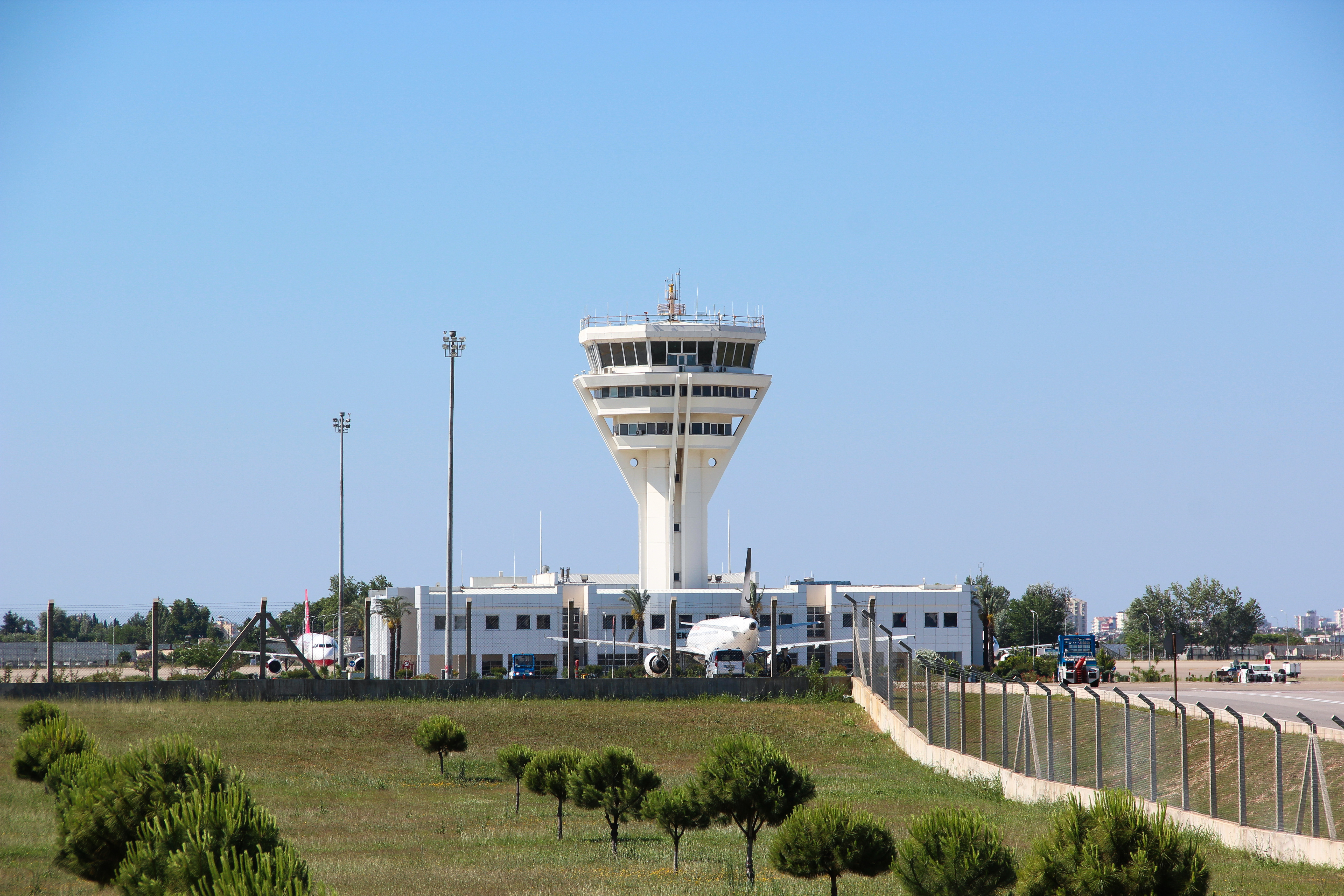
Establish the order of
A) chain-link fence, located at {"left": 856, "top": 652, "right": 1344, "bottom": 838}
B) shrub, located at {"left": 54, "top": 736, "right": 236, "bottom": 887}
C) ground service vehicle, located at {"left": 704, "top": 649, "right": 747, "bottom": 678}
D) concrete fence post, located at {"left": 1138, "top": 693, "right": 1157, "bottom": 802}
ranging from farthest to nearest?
ground service vehicle, located at {"left": 704, "top": 649, "right": 747, "bottom": 678} → concrete fence post, located at {"left": 1138, "top": 693, "right": 1157, "bottom": 802} → chain-link fence, located at {"left": 856, "top": 652, "right": 1344, "bottom": 838} → shrub, located at {"left": 54, "top": 736, "right": 236, "bottom": 887}

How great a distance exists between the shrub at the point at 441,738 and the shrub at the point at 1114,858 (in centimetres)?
3016

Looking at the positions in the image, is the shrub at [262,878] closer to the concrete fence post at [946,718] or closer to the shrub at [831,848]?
the shrub at [831,848]

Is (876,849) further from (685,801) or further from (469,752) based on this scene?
(469,752)

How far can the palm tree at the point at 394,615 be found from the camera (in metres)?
95.8

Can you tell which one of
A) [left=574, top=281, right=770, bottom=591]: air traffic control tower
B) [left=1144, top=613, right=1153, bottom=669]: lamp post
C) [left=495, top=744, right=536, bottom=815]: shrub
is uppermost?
[left=574, top=281, right=770, bottom=591]: air traffic control tower

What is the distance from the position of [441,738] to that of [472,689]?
48.2ft

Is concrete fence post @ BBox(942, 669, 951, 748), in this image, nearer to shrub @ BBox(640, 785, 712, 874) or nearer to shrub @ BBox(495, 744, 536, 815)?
shrub @ BBox(495, 744, 536, 815)

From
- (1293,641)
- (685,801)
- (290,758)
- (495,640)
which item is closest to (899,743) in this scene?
(290,758)

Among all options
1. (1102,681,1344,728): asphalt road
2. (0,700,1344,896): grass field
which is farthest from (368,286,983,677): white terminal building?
(0,700,1344,896): grass field

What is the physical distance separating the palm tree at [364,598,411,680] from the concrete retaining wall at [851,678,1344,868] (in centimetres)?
4701

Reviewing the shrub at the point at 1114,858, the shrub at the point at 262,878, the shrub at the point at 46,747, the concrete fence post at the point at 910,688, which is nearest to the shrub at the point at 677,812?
the shrub at the point at 1114,858

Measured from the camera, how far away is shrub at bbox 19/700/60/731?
38.9 meters

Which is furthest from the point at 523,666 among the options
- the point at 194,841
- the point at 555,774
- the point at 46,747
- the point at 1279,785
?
the point at 194,841

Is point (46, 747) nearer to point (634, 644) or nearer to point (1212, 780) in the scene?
point (1212, 780)
